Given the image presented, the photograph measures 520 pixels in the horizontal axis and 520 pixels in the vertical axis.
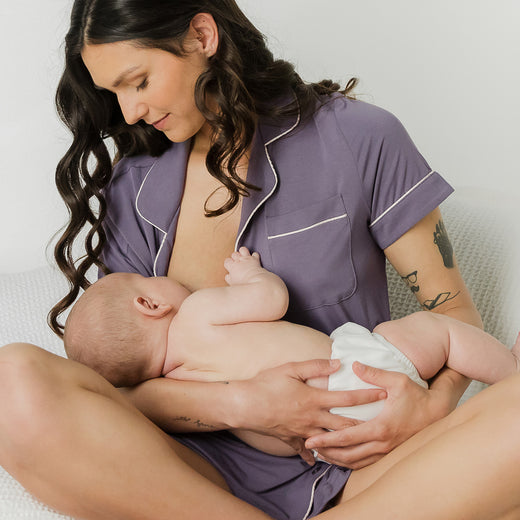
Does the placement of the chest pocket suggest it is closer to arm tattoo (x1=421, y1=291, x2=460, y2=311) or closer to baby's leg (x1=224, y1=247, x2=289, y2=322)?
baby's leg (x1=224, y1=247, x2=289, y2=322)

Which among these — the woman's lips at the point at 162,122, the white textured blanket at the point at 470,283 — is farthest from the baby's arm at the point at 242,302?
the white textured blanket at the point at 470,283

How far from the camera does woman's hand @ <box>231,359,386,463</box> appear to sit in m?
1.59

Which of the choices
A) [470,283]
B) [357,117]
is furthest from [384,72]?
[357,117]

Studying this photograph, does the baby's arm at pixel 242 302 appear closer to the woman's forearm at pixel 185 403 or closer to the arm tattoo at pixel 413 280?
the woman's forearm at pixel 185 403

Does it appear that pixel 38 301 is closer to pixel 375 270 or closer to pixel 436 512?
pixel 375 270

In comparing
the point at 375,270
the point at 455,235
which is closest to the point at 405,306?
the point at 455,235

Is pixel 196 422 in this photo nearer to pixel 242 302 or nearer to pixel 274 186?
pixel 242 302

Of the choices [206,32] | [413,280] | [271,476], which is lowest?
[271,476]

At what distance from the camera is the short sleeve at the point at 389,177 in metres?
1.93

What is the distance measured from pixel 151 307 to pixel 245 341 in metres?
0.26

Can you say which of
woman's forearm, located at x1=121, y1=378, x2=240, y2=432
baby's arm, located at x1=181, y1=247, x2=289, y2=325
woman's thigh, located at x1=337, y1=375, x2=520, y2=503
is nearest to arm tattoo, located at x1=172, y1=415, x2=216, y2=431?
woman's forearm, located at x1=121, y1=378, x2=240, y2=432

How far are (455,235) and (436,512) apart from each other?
1.40 meters

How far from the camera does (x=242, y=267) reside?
1.92 meters

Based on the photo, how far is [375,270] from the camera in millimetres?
2031
